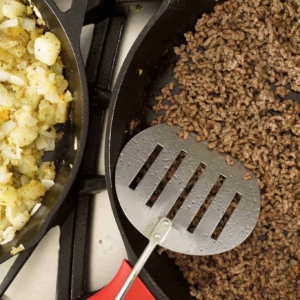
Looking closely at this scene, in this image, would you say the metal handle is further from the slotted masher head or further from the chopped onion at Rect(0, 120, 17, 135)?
the chopped onion at Rect(0, 120, 17, 135)

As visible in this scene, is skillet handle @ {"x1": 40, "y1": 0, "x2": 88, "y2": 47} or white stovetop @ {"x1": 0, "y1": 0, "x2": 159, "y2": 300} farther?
white stovetop @ {"x1": 0, "y1": 0, "x2": 159, "y2": 300}

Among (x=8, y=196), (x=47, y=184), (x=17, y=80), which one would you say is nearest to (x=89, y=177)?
(x=47, y=184)

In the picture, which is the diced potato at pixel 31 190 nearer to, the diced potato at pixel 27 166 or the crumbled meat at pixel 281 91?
the diced potato at pixel 27 166

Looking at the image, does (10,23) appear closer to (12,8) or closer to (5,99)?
(12,8)

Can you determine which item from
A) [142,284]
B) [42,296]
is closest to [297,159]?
[142,284]

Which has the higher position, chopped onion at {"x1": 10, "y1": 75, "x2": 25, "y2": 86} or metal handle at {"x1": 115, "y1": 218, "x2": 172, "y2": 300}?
chopped onion at {"x1": 10, "y1": 75, "x2": 25, "y2": 86}

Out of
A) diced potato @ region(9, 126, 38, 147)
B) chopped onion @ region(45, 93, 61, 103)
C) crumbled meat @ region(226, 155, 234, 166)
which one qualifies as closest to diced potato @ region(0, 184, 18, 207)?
diced potato @ region(9, 126, 38, 147)
